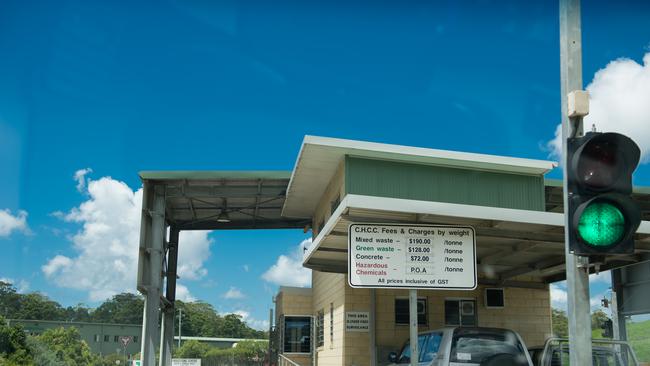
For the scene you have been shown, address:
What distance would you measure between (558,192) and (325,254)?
9.90 meters

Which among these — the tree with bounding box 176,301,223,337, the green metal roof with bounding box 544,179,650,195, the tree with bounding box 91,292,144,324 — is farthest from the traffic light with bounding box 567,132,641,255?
the tree with bounding box 176,301,223,337

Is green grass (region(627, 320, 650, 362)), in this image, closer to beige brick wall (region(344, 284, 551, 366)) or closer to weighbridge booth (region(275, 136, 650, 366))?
weighbridge booth (region(275, 136, 650, 366))

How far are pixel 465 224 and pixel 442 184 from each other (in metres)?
5.26

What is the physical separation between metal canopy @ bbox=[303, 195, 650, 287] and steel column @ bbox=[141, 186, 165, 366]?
897 centimetres

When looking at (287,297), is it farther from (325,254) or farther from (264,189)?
(325,254)

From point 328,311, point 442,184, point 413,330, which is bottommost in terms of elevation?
point 413,330

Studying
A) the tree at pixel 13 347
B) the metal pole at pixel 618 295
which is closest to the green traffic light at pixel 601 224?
the metal pole at pixel 618 295

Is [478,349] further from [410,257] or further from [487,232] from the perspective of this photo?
[487,232]

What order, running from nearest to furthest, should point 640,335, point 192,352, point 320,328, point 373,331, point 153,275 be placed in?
1. point 373,331
2. point 320,328
3. point 153,275
4. point 640,335
5. point 192,352

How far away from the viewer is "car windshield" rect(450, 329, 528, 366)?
35.8ft

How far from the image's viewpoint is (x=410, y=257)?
10.5 meters

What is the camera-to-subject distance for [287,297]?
2466 cm

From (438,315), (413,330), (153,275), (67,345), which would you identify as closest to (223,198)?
(153,275)

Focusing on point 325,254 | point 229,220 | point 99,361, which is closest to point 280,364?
point 229,220
